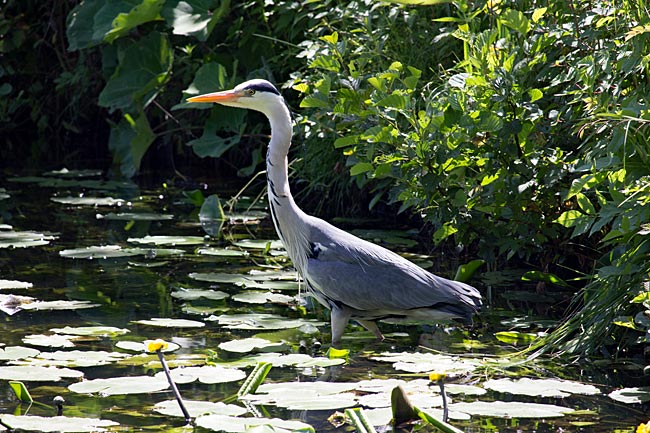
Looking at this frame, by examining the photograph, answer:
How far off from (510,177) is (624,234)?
91 cm

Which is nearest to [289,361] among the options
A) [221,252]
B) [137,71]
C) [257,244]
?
[221,252]

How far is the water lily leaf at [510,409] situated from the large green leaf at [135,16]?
5578mm

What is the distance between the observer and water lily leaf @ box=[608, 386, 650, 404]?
11.9 feet

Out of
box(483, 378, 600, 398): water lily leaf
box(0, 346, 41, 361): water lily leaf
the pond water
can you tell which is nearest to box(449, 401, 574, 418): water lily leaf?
the pond water

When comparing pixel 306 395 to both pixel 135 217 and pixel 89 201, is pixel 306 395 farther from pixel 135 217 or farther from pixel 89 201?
pixel 89 201

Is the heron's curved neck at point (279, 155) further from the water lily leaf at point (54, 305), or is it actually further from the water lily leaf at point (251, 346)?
the water lily leaf at point (54, 305)

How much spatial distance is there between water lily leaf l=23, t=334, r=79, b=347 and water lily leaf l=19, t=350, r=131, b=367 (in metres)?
0.09

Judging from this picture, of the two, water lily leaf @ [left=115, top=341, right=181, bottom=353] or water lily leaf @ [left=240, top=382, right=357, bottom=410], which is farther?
water lily leaf @ [left=115, top=341, right=181, bottom=353]

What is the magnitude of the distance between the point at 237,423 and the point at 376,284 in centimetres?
151

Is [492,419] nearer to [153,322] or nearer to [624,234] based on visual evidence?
[624,234]

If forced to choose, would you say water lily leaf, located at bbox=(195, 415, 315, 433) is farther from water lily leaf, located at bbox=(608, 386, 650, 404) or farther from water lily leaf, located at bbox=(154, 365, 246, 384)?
water lily leaf, located at bbox=(608, 386, 650, 404)

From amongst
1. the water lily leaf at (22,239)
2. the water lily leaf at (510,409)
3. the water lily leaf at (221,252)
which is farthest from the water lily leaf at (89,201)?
the water lily leaf at (510,409)

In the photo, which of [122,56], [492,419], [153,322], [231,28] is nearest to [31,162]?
[122,56]

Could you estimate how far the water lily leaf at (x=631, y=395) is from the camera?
3.62 metres
